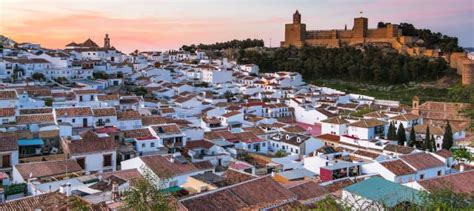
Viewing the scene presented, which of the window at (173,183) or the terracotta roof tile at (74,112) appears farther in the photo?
the terracotta roof tile at (74,112)

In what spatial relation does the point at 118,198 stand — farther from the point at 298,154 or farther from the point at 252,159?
the point at 298,154

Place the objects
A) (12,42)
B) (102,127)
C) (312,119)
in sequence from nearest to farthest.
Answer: (102,127) → (312,119) → (12,42)

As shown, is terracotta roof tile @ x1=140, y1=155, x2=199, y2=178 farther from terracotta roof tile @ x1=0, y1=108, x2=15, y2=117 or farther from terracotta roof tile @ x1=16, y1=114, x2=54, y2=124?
terracotta roof tile @ x1=0, y1=108, x2=15, y2=117

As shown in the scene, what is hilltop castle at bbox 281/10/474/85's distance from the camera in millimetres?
52719

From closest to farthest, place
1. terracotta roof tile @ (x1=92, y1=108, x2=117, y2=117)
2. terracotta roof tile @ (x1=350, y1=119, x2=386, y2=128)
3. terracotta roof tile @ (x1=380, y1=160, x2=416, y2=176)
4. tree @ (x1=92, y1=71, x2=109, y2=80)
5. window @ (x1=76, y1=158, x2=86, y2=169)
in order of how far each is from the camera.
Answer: window @ (x1=76, y1=158, x2=86, y2=169) < terracotta roof tile @ (x1=380, y1=160, x2=416, y2=176) < terracotta roof tile @ (x1=92, y1=108, x2=117, y2=117) < terracotta roof tile @ (x1=350, y1=119, x2=386, y2=128) < tree @ (x1=92, y1=71, x2=109, y2=80)

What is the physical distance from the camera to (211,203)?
10500 millimetres

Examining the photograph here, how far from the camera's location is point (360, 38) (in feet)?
198

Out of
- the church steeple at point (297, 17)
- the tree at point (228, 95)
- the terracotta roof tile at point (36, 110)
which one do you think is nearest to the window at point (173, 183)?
the terracotta roof tile at point (36, 110)

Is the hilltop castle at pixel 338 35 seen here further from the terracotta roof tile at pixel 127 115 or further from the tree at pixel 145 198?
the tree at pixel 145 198

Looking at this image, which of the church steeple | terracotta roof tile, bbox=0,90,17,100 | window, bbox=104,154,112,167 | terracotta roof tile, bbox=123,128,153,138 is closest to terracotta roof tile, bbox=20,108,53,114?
terracotta roof tile, bbox=0,90,17,100

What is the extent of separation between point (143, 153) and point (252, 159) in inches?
174

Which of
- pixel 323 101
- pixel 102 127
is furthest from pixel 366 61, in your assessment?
pixel 102 127

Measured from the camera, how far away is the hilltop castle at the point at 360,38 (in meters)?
52.7

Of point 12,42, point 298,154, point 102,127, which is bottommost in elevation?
point 298,154
